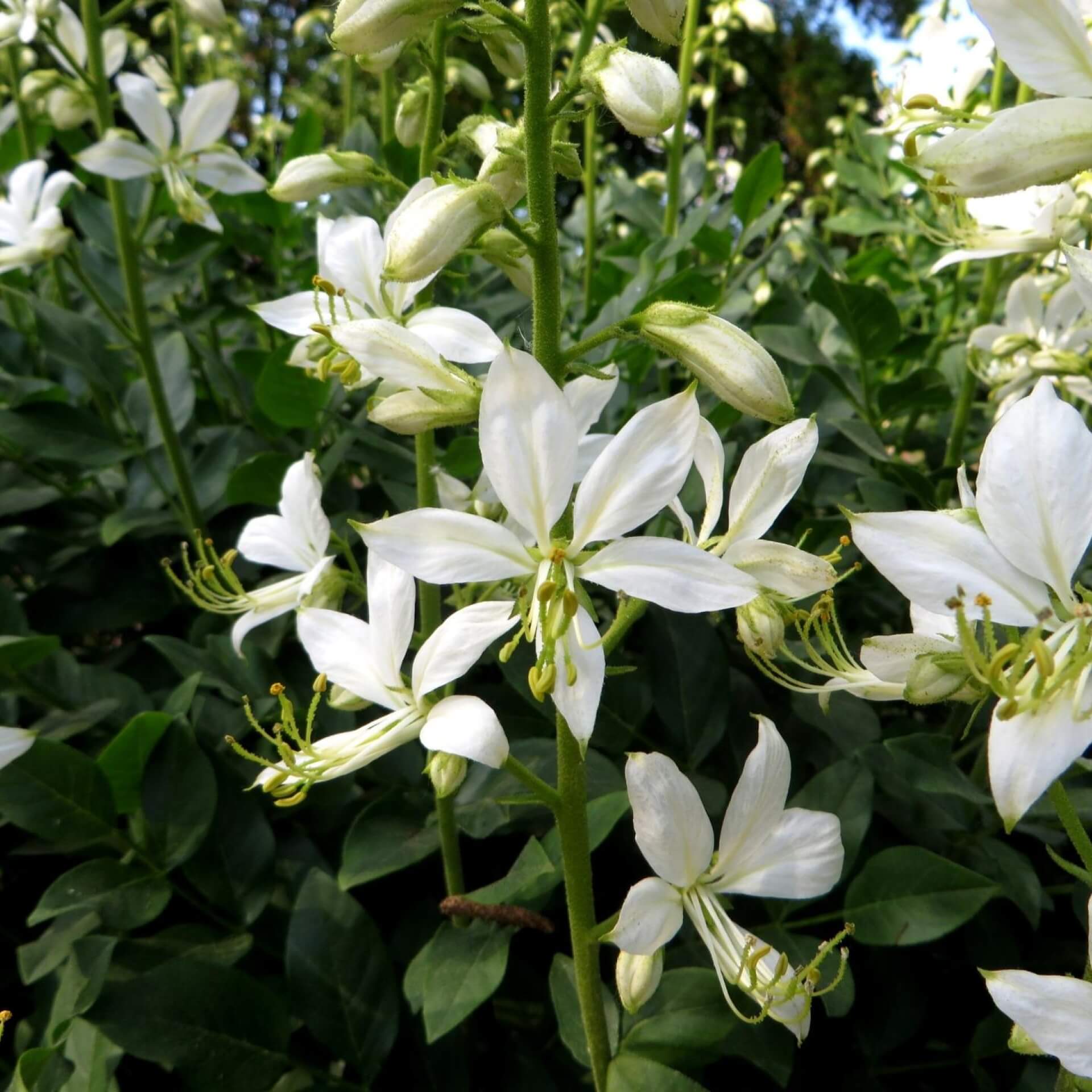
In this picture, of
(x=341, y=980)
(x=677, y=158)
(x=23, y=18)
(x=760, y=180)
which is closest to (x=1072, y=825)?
(x=341, y=980)

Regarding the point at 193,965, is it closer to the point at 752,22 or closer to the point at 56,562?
the point at 56,562

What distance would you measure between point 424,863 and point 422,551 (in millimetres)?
868

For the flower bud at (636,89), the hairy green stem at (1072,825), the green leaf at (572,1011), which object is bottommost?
the green leaf at (572,1011)

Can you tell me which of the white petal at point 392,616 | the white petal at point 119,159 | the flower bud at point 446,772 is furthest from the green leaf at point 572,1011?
the white petal at point 119,159

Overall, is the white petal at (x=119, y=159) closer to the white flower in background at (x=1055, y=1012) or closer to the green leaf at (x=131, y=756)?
the green leaf at (x=131, y=756)

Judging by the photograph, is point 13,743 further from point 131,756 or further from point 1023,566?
point 1023,566

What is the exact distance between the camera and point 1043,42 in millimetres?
765

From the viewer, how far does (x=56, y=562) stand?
79.2 inches

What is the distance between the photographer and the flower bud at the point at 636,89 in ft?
3.06

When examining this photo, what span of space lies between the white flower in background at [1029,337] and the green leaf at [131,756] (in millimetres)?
1397

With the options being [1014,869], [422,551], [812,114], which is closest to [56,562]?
[422,551]

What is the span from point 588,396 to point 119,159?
4.66ft

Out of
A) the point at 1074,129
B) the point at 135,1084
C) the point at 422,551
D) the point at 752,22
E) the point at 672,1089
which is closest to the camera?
the point at 1074,129

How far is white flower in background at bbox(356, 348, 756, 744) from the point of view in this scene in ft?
2.87
